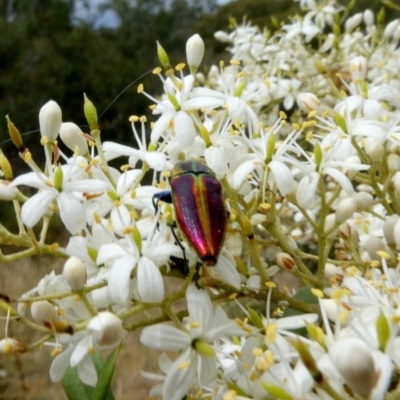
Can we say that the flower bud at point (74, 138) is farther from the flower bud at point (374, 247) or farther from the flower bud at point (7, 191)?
the flower bud at point (374, 247)

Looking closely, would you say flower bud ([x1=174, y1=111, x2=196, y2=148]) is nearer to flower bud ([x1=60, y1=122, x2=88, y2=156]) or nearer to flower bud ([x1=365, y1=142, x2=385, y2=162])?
flower bud ([x1=60, y1=122, x2=88, y2=156])

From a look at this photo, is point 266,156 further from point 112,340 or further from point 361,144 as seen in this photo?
point 112,340

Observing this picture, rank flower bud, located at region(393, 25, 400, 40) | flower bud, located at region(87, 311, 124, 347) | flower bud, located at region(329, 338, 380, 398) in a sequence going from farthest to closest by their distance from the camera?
1. flower bud, located at region(393, 25, 400, 40)
2. flower bud, located at region(87, 311, 124, 347)
3. flower bud, located at region(329, 338, 380, 398)

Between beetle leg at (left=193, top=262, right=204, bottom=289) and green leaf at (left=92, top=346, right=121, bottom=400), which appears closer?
beetle leg at (left=193, top=262, right=204, bottom=289)

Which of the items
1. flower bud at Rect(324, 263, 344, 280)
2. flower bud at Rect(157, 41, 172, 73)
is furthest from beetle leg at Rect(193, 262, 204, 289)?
flower bud at Rect(157, 41, 172, 73)

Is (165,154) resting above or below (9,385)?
above

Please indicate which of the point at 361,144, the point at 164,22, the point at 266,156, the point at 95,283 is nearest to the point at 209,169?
the point at 266,156

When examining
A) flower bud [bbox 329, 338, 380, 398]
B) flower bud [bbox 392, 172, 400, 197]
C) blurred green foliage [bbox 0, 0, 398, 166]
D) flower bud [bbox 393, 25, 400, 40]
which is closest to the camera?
flower bud [bbox 329, 338, 380, 398]

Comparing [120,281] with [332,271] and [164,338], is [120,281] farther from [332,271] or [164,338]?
[332,271]
